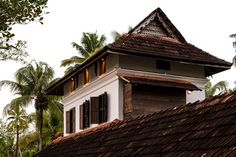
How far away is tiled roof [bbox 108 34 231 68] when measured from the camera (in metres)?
22.9

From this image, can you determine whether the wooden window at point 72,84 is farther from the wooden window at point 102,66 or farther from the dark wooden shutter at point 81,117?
the wooden window at point 102,66

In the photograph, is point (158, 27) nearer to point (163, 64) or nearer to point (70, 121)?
point (163, 64)

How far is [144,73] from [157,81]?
2.78 feet

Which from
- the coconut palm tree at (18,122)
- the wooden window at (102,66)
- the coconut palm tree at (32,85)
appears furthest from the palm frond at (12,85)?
the wooden window at (102,66)

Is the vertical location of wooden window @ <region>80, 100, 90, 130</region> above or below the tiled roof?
below

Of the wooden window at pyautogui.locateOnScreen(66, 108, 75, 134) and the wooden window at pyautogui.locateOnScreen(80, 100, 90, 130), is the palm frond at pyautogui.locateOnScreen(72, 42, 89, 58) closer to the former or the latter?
the wooden window at pyautogui.locateOnScreen(66, 108, 75, 134)

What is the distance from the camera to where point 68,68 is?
41.1m

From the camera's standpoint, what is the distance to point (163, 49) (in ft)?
78.8

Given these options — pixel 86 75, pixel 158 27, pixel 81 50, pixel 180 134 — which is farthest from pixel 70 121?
pixel 180 134

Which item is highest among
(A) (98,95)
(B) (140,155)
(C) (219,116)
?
(A) (98,95)

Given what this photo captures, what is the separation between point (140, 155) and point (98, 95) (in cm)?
1430

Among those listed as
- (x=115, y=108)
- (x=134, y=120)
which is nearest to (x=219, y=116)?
(x=134, y=120)

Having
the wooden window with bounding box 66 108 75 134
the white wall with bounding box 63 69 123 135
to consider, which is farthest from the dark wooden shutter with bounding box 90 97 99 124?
the wooden window with bounding box 66 108 75 134

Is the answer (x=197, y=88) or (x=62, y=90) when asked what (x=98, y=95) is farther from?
(x=62, y=90)
